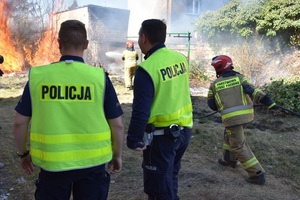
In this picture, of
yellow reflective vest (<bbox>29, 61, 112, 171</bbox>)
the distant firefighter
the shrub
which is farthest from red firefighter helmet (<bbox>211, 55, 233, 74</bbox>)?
the distant firefighter

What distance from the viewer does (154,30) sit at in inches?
99.6

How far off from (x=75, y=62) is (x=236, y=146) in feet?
9.25

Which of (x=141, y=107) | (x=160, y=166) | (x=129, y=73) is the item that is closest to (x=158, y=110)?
(x=141, y=107)

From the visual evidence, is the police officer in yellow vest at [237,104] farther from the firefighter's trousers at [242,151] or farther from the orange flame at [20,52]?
the orange flame at [20,52]

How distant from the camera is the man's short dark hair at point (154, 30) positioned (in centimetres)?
251

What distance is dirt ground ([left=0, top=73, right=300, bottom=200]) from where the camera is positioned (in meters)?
3.57

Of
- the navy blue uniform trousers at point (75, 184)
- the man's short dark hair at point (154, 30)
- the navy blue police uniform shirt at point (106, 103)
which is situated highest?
the man's short dark hair at point (154, 30)

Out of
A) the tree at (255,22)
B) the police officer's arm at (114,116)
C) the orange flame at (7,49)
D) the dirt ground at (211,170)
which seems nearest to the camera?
the police officer's arm at (114,116)

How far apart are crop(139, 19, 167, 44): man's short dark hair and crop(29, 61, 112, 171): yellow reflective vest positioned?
76cm

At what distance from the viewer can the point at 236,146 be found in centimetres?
405

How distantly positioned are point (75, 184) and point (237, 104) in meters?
2.59

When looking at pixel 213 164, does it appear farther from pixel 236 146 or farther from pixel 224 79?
pixel 224 79

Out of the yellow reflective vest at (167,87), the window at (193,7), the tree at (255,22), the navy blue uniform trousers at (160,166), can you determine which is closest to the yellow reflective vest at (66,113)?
the yellow reflective vest at (167,87)

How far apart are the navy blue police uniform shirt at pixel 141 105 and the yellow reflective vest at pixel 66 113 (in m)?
A: 0.49
